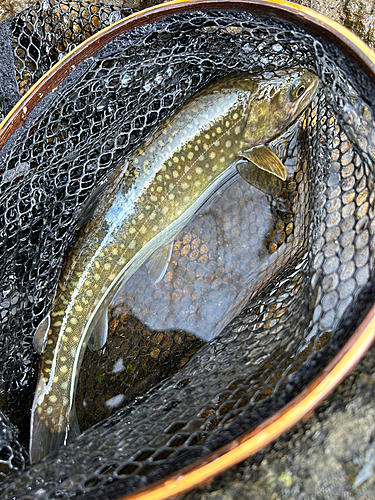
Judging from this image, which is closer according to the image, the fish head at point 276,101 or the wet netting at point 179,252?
the wet netting at point 179,252

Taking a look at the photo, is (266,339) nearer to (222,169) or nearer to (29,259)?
(222,169)

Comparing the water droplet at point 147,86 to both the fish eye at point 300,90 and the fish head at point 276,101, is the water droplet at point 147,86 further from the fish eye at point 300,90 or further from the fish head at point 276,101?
the fish eye at point 300,90

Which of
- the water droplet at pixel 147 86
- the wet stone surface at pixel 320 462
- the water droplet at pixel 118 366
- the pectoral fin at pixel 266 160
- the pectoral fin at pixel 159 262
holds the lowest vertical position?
the water droplet at pixel 118 366

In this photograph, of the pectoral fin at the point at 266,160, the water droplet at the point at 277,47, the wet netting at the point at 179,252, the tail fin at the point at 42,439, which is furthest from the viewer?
the pectoral fin at the point at 266,160

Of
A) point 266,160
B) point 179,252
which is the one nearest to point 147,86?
point 266,160

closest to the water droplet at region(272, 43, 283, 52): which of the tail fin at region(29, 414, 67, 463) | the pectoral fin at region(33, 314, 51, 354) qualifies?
the pectoral fin at region(33, 314, 51, 354)

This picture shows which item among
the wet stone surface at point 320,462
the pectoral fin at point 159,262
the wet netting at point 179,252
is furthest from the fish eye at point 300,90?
the wet stone surface at point 320,462
